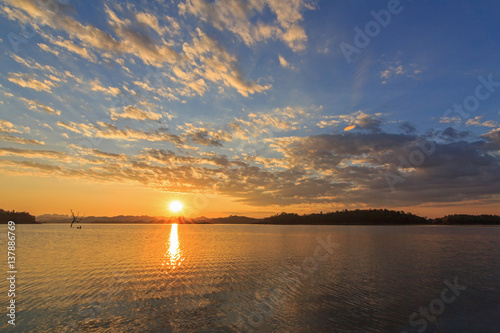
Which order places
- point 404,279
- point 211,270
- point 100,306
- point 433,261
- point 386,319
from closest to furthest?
point 386,319 < point 100,306 < point 404,279 < point 211,270 < point 433,261

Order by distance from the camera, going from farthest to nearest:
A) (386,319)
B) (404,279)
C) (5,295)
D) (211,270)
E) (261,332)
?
(211,270) < (404,279) < (5,295) < (386,319) < (261,332)

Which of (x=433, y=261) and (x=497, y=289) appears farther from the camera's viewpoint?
(x=433, y=261)

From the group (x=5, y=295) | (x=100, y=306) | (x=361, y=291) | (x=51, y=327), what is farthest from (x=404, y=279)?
(x=5, y=295)

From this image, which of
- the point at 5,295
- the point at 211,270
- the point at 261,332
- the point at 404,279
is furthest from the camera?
the point at 211,270

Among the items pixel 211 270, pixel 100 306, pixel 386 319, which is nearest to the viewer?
pixel 386 319

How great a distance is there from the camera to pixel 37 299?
2105cm

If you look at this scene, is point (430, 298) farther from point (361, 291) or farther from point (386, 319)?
point (386, 319)

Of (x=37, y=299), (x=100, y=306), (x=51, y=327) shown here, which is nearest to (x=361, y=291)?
(x=100, y=306)

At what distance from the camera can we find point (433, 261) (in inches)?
1587

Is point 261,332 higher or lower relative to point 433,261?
higher

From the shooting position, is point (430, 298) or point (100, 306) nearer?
point (100, 306)

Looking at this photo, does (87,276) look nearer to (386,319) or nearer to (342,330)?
(342,330)

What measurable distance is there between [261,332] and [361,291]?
1310 centimetres

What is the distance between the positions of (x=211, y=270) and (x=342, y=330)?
74.4ft
